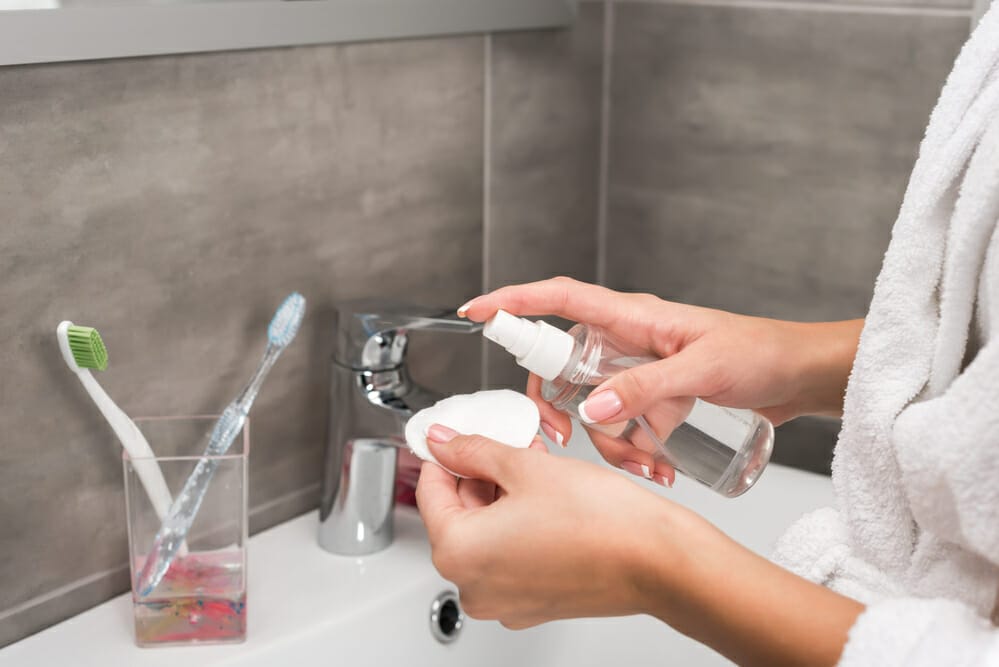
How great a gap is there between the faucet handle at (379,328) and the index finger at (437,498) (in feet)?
0.76

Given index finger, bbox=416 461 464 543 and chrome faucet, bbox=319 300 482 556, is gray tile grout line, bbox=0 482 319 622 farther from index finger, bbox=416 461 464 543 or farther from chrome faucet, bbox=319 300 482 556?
index finger, bbox=416 461 464 543

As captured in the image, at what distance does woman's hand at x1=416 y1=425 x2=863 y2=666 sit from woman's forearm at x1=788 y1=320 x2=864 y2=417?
0.72 ft

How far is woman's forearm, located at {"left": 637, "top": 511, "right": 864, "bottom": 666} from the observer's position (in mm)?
534

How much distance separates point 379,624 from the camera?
2.79 ft

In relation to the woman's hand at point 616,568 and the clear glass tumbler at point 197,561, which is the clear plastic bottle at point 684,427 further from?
the clear glass tumbler at point 197,561

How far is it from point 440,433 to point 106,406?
0.86 feet

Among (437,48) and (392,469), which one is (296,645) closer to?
(392,469)

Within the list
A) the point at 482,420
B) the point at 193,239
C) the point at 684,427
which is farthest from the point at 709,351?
the point at 193,239

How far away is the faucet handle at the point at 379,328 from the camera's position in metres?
0.86

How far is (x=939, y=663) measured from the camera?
50 cm

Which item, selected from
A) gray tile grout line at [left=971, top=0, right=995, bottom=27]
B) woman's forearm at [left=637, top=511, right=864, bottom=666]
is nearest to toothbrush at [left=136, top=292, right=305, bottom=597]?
woman's forearm at [left=637, top=511, right=864, bottom=666]

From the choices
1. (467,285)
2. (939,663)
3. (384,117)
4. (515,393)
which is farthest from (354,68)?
(939,663)

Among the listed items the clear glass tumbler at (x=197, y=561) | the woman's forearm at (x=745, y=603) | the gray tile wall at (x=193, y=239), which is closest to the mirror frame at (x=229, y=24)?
the gray tile wall at (x=193, y=239)

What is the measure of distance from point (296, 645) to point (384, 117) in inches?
17.8
